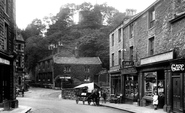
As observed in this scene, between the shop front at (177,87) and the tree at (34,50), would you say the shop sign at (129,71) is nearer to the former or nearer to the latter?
the shop front at (177,87)

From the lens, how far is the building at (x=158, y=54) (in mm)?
15953

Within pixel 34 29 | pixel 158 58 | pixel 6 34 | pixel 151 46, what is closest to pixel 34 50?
pixel 34 29

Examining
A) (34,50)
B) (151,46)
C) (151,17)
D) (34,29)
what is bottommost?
(151,46)

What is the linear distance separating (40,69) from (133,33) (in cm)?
4484

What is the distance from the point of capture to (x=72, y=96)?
36.4 meters

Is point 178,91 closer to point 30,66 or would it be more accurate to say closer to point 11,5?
point 11,5

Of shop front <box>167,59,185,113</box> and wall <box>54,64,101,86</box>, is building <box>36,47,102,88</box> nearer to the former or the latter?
wall <box>54,64,101,86</box>

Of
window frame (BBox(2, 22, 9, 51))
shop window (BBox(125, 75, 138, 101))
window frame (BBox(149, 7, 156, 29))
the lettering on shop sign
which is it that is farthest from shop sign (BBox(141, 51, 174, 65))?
window frame (BBox(2, 22, 9, 51))

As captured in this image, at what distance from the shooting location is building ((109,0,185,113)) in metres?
16.0

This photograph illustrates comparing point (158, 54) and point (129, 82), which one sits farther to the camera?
point (129, 82)

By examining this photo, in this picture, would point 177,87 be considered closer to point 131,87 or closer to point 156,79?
point 156,79

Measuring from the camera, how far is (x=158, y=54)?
18562mm

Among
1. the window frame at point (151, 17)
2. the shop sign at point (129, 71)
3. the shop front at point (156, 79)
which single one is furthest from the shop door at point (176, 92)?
the shop sign at point (129, 71)

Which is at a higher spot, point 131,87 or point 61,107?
point 131,87
